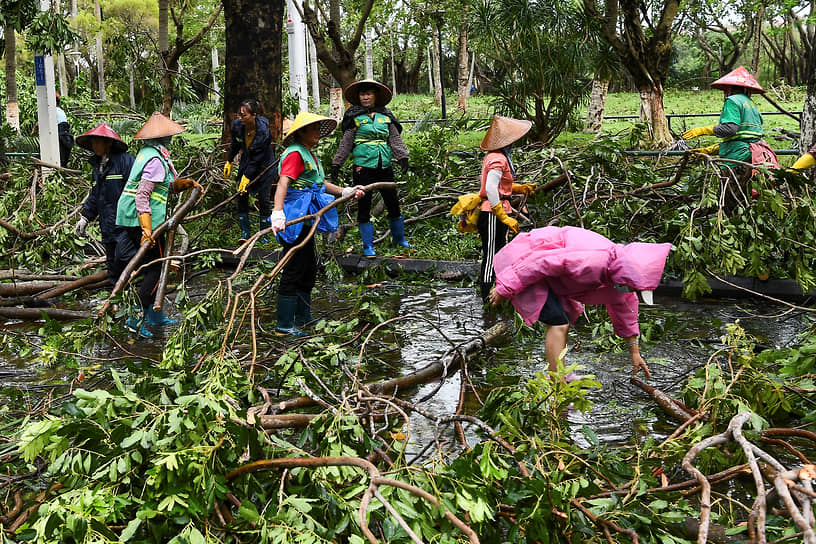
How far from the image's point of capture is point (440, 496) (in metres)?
2.94

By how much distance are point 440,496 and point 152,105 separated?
13666mm

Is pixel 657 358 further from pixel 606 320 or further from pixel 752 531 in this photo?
pixel 752 531

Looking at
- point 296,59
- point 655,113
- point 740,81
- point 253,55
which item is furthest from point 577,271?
point 296,59

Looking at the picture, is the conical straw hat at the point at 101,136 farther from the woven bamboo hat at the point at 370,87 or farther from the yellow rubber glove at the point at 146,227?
the woven bamboo hat at the point at 370,87

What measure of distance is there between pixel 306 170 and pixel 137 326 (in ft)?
6.37

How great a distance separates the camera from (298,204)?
6.52m

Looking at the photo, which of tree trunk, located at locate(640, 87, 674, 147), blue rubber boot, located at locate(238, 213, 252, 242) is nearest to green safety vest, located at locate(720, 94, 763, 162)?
Result: blue rubber boot, located at locate(238, 213, 252, 242)

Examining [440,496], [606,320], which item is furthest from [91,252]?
[440,496]

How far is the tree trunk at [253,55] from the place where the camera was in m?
11.0

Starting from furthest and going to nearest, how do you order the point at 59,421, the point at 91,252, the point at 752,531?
the point at 91,252 → the point at 59,421 → the point at 752,531

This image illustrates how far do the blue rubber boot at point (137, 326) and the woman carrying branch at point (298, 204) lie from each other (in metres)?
1.11

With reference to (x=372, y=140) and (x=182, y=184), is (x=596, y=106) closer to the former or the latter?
(x=372, y=140)

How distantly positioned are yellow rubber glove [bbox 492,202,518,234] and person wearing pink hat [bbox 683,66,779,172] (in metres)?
2.29

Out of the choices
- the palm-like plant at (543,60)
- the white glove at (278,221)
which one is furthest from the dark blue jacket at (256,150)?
the palm-like plant at (543,60)
